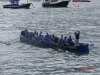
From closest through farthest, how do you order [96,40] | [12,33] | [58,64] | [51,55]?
[58,64] → [51,55] → [96,40] → [12,33]

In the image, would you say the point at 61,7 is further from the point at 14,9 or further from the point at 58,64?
the point at 58,64

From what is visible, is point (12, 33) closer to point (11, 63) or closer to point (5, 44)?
point (5, 44)

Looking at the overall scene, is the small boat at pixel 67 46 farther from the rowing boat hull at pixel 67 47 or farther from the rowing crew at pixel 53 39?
the rowing crew at pixel 53 39

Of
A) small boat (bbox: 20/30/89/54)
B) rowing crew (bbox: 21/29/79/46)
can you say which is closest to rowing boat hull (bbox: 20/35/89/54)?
small boat (bbox: 20/30/89/54)

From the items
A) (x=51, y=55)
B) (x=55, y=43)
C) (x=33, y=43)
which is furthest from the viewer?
(x=33, y=43)

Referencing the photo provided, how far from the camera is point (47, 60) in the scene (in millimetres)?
39812

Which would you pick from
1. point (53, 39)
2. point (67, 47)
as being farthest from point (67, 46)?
point (53, 39)

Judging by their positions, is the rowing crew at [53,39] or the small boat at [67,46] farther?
the rowing crew at [53,39]

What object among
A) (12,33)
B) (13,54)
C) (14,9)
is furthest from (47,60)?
(14,9)

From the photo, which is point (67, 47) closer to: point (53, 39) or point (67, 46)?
point (67, 46)

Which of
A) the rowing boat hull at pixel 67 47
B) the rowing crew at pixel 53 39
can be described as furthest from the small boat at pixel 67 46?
the rowing crew at pixel 53 39

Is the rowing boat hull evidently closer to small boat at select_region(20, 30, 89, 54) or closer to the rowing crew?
small boat at select_region(20, 30, 89, 54)

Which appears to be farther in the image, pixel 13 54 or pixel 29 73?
pixel 13 54

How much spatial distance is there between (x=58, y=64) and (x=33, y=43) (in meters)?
12.0
